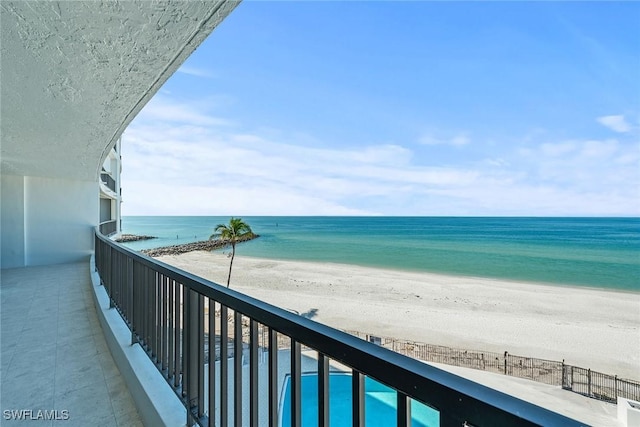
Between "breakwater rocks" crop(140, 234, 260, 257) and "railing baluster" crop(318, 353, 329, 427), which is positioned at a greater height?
"railing baluster" crop(318, 353, 329, 427)

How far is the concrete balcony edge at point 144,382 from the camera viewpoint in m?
1.62

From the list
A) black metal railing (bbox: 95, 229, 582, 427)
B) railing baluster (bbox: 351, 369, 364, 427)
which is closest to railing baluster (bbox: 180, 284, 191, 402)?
black metal railing (bbox: 95, 229, 582, 427)

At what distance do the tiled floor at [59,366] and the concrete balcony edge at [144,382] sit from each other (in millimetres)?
97

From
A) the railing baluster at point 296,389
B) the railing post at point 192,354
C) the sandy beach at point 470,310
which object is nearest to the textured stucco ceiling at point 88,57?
the railing post at point 192,354

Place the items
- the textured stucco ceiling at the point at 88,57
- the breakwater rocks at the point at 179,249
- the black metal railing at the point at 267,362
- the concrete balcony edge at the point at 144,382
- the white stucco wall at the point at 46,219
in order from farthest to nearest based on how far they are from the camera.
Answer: the breakwater rocks at the point at 179,249 < the white stucco wall at the point at 46,219 < the textured stucco ceiling at the point at 88,57 < the concrete balcony edge at the point at 144,382 < the black metal railing at the point at 267,362

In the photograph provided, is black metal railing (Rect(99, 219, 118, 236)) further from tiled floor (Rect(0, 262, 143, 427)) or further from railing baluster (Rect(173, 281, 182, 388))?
railing baluster (Rect(173, 281, 182, 388))

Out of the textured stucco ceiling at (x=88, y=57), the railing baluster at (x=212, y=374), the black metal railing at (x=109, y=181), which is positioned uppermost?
the black metal railing at (x=109, y=181)

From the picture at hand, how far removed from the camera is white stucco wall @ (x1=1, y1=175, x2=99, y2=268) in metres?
7.89

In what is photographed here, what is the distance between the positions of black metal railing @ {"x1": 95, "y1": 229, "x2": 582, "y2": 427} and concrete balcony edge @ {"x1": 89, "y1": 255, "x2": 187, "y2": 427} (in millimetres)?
102

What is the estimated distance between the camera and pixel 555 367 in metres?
7.69

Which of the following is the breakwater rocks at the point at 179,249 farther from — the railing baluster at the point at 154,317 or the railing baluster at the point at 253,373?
the railing baluster at the point at 253,373

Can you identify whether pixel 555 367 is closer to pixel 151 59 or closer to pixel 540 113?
pixel 151 59

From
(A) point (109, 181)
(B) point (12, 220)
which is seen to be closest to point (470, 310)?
(B) point (12, 220)

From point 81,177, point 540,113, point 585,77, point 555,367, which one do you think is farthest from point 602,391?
point 540,113
